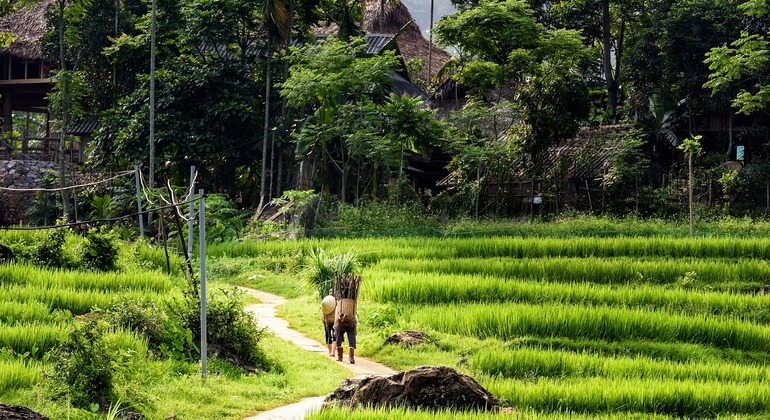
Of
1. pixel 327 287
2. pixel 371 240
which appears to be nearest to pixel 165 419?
pixel 327 287

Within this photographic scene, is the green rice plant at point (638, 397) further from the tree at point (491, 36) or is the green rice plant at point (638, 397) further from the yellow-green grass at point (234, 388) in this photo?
the tree at point (491, 36)

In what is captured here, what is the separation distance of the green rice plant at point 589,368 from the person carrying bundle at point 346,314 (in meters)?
1.36

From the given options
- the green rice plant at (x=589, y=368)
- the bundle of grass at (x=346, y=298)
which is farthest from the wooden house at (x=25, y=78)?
the green rice plant at (x=589, y=368)

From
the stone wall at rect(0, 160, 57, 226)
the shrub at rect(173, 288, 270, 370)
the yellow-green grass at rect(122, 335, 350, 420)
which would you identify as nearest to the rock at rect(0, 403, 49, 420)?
the yellow-green grass at rect(122, 335, 350, 420)

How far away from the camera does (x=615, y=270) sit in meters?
15.1

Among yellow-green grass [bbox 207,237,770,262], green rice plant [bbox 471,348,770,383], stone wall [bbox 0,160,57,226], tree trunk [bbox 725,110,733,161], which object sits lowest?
green rice plant [bbox 471,348,770,383]

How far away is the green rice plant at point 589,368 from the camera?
30.7 feet

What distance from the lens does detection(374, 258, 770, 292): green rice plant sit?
14781 millimetres

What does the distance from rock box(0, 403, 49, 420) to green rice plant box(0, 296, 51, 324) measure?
453cm

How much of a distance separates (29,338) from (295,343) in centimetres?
301

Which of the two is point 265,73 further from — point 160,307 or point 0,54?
point 160,307

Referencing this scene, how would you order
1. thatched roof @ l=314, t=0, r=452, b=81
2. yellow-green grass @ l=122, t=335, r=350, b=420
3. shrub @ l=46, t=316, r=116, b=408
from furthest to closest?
thatched roof @ l=314, t=0, r=452, b=81, yellow-green grass @ l=122, t=335, r=350, b=420, shrub @ l=46, t=316, r=116, b=408

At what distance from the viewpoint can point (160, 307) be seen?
1099cm

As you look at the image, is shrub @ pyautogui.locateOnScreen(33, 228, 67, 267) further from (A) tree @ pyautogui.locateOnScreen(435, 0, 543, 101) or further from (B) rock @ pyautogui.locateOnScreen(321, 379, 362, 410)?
(A) tree @ pyautogui.locateOnScreen(435, 0, 543, 101)
